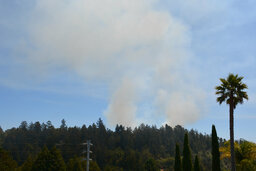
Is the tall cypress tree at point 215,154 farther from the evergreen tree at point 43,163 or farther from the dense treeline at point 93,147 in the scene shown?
the dense treeline at point 93,147

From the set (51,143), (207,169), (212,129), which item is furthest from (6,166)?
(207,169)

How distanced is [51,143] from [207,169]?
90.3 meters

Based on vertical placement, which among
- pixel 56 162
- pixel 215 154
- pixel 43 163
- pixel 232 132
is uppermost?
pixel 232 132

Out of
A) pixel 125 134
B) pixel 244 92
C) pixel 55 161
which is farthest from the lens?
pixel 125 134

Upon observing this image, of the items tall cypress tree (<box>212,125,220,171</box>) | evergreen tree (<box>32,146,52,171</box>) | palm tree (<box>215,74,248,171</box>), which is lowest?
evergreen tree (<box>32,146,52,171</box>)

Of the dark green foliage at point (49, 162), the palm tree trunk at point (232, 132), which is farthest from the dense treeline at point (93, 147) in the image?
the palm tree trunk at point (232, 132)

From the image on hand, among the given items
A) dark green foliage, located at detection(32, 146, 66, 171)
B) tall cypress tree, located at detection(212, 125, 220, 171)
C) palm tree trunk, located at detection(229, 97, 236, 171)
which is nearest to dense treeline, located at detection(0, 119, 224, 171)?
dark green foliage, located at detection(32, 146, 66, 171)

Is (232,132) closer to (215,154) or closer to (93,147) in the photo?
(215,154)

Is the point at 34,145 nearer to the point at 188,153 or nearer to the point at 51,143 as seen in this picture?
the point at 51,143

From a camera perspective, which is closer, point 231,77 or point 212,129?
point 231,77

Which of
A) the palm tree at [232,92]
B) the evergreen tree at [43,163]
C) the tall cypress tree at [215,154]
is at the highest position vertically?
the palm tree at [232,92]

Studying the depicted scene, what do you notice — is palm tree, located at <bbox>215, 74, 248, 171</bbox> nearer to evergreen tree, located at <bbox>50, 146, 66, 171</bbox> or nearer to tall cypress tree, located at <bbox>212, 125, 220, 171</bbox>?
tall cypress tree, located at <bbox>212, 125, 220, 171</bbox>

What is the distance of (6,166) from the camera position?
68.6m

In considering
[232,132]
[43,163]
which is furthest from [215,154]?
[43,163]
